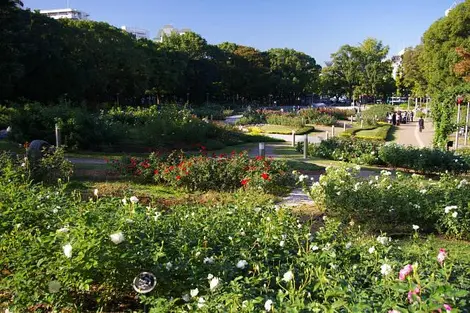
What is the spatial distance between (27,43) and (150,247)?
30.3 meters

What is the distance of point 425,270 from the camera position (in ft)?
11.1

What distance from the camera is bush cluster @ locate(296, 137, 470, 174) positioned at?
45.9ft

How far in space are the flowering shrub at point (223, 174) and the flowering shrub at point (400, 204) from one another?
2043mm

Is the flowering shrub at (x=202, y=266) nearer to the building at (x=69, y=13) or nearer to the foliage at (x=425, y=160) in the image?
the foliage at (x=425, y=160)

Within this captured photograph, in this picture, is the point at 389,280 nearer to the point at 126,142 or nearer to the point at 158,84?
the point at 126,142

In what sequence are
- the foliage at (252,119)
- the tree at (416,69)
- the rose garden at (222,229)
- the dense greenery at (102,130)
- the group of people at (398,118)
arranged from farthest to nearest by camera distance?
the tree at (416,69) → the group of people at (398,118) → the foliage at (252,119) → the dense greenery at (102,130) → the rose garden at (222,229)

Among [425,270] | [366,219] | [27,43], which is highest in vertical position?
[27,43]

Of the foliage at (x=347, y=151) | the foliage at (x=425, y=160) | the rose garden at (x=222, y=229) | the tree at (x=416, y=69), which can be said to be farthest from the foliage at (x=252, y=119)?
the tree at (x=416, y=69)

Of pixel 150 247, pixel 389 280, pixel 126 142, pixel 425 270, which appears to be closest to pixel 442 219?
pixel 425 270

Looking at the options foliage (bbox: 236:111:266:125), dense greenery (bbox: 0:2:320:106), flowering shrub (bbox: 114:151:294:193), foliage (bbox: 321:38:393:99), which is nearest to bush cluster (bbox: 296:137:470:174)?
flowering shrub (bbox: 114:151:294:193)

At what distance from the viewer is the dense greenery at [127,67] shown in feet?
104

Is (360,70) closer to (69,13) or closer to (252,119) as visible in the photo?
(252,119)

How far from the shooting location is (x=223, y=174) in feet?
33.2

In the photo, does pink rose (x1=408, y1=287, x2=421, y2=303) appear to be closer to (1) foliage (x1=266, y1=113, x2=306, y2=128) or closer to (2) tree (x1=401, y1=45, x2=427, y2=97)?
(1) foliage (x1=266, y1=113, x2=306, y2=128)
